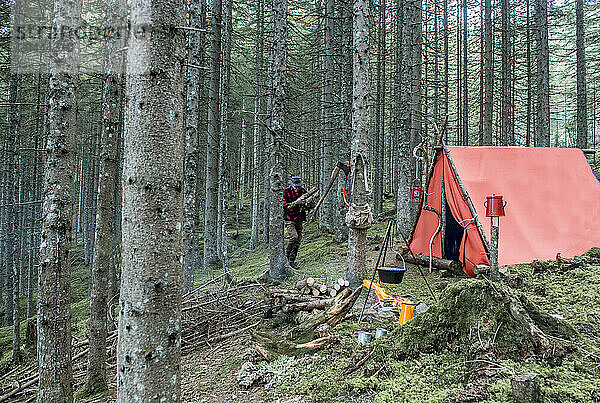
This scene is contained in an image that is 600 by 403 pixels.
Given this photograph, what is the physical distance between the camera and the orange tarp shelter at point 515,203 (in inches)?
288

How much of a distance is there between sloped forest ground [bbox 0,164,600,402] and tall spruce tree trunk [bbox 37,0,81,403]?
0.76 metres

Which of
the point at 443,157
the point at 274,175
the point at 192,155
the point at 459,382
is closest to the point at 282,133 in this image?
the point at 274,175

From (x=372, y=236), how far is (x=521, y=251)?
17.8 ft

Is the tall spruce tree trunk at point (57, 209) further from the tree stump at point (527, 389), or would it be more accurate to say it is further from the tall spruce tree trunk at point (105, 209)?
the tree stump at point (527, 389)

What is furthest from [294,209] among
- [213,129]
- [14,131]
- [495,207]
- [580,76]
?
[580,76]

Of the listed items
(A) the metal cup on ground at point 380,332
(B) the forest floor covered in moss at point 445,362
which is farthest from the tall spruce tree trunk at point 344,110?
(A) the metal cup on ground at point 380,332

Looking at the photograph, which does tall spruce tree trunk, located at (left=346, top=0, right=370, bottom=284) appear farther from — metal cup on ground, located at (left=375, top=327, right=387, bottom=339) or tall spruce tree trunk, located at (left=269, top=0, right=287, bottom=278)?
metal cup on ground, located at (left=375, top=327, right=387, bottom=339)

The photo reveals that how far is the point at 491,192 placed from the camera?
7.78 metres

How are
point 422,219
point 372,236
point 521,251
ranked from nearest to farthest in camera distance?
point 521,251
point 422,219
point 372,236

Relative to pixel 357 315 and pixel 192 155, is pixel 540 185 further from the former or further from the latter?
pixel 192 155

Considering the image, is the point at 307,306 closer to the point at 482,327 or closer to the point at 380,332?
the point at 380,332

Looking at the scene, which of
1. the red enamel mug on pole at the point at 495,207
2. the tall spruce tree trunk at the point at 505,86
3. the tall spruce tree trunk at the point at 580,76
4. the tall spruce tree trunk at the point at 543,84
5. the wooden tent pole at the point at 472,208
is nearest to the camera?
the red enamel mug on pole at the point at 495,207

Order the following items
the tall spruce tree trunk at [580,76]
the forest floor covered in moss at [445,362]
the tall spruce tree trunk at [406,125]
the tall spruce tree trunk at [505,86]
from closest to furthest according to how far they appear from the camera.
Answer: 1. the forest floor covered in moss at [445,362]
2. the tall spruce tree trunk at [406,125]
3. the tall spruce tree trunk at [505,86]
4. the tall spruce tree trunk at [580,76]

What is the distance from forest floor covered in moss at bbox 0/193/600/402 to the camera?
3.04m
